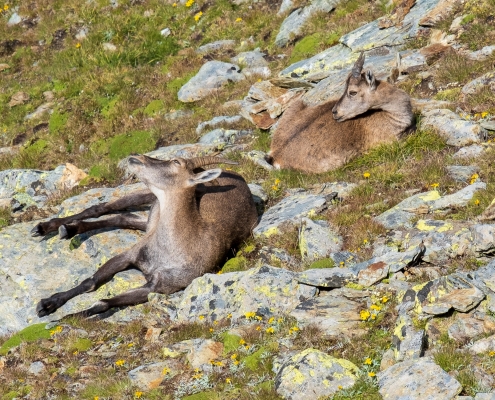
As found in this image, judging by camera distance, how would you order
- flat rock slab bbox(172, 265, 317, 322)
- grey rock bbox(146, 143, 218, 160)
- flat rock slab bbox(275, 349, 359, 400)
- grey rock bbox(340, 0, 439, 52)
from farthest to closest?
grey rock bbox(340, 0, 439, 52) < grey rock bbox(146, 143, 218, 160) < flat rock slab bbox(172, 265, 317, 322) < flat rock slab bbox(275, 349, 359, 400)

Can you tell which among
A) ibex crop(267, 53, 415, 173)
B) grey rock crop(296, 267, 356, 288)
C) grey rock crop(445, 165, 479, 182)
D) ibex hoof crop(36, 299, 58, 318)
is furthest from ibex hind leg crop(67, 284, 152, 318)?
grey rock crop(445, 165, 479, 182)

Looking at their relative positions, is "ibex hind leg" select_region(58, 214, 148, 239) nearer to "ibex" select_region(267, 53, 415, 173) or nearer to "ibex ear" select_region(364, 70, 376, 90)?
"ibex" select_region(267, 53, 415, 173)

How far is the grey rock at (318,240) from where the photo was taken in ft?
33.1

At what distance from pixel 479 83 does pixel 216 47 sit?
28.1ft

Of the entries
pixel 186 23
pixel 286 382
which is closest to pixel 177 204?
pixel 286 382

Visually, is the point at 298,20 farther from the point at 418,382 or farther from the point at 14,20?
the point at 418,382

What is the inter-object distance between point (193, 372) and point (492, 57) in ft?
32.6

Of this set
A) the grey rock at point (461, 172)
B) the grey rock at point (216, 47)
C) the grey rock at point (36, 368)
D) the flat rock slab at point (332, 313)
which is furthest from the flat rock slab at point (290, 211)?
the grey rock at point (216, 47)

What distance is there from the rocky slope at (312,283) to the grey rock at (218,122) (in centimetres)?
62

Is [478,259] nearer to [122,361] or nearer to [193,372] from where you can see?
[193,372]

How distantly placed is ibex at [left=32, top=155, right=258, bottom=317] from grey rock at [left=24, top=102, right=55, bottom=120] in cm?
809

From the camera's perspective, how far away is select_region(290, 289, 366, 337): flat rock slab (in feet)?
27.0

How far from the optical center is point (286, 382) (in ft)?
24.1

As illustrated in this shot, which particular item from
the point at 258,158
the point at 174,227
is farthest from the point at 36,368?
the point at 258,158
